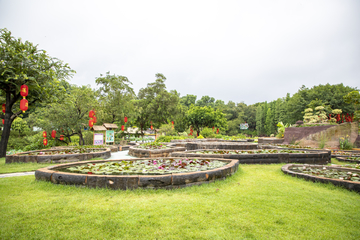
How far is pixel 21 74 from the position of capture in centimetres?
827

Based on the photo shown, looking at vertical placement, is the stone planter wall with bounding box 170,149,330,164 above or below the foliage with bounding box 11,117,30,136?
below

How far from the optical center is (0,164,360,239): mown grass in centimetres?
211

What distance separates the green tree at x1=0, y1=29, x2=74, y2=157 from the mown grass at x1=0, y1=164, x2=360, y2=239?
23.0 feet

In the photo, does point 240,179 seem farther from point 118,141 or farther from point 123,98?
point 123,98

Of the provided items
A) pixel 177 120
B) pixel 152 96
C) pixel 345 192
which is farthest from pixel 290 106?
pixel 345 192

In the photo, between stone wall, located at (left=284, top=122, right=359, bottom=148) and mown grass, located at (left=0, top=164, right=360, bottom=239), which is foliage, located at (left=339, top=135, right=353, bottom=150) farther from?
mown grass, located at (left=0, top=164, right=360, bottom=239)

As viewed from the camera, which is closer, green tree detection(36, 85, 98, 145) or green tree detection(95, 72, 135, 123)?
green tree detection(36, 85, 98, 145)

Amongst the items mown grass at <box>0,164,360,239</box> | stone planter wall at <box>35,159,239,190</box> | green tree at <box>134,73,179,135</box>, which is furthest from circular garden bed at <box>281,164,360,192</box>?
green tree at <box>134,73,179,135</box>

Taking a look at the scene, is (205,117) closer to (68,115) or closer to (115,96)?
(115,96)

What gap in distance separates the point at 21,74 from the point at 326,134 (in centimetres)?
1867

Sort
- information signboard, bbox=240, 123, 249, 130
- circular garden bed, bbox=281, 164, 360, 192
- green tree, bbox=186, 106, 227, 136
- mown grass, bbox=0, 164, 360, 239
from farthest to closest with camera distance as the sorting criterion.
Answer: information signboard, bbox=240, 123, 249, 130 → green tree, bbox=186, 106, 227, 136 → circular garden bed, bbox=281, 164, 360, 192 → mown grass, bbox=0, 164, 360, 239

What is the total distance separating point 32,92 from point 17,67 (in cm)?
132

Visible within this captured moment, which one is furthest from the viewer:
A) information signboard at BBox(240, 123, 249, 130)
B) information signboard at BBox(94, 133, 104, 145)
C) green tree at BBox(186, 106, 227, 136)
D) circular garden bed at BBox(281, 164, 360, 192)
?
information signboard at BBox(240, 123, 249, 130)

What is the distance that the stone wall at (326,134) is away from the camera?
514 inches
